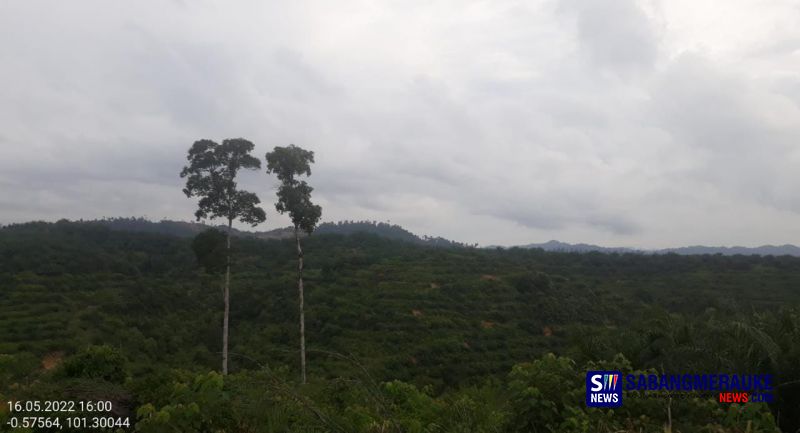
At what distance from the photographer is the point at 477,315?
30625 mm

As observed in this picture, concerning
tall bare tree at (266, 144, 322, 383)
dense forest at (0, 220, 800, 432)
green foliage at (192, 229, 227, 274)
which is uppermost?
tall bare tree at (266, 144, 322, 383)

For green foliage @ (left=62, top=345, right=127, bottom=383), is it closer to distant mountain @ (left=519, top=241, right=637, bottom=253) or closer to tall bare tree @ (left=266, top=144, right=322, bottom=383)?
tall bare tree @ (left=266, top=144, right=322, bottom=383)

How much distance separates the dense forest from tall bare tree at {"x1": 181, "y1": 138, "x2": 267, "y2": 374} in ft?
6.64

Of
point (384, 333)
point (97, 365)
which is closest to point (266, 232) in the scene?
point (384, 333)

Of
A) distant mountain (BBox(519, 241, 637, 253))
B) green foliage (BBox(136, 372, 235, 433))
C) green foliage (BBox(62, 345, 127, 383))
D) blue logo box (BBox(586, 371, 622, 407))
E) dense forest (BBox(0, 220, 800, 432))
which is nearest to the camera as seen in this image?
green foliage (BBox(136, 372, 235, 433))

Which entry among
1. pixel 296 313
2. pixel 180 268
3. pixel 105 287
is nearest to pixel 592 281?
pixel 296 313

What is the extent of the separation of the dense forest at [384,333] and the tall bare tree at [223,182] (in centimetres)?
202

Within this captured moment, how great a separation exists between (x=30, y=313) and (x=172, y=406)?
25.7m

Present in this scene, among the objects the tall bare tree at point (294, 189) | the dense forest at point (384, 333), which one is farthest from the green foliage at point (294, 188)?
the dense forest at point (384, 333)

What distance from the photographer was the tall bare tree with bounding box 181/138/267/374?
56.1 ft

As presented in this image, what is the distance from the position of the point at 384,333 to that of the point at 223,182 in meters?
12.7

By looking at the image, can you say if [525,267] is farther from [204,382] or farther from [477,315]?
[204,382]

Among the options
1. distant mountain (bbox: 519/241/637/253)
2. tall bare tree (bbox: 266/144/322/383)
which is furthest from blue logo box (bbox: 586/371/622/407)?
distant mountain (bbox: 519/241/637/253)

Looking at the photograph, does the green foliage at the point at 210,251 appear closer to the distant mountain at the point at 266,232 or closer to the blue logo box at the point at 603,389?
the blue logo box at the point at 603,389
